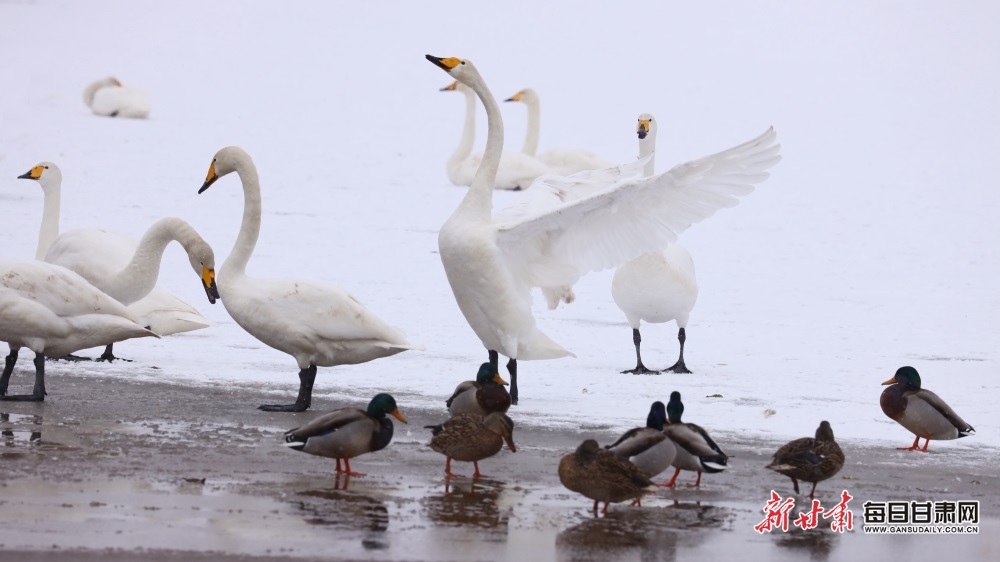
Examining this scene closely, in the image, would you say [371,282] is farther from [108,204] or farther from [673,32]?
[673,32]

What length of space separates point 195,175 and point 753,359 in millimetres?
9834

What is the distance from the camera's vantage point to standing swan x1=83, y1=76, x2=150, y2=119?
21672 mm

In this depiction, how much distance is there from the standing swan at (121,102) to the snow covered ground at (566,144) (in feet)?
1.43

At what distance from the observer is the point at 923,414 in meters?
7.23

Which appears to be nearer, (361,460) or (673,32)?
(361,460)

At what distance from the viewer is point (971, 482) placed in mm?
6484

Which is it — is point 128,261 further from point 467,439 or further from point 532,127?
point 532,127

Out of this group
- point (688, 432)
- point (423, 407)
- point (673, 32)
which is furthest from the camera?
point (673, 32)

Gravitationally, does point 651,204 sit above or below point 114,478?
above

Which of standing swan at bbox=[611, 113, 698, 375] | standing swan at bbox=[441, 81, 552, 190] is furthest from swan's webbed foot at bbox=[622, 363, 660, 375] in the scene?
standing swan at bbox=[441, 81, 552, 190]

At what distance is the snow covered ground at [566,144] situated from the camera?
9383 millimetres

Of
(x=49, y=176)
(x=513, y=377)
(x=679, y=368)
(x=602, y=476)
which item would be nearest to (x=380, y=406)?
(x=602, y=476)

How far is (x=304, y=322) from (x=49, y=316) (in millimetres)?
1442

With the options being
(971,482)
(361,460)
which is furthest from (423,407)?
(971,482)
